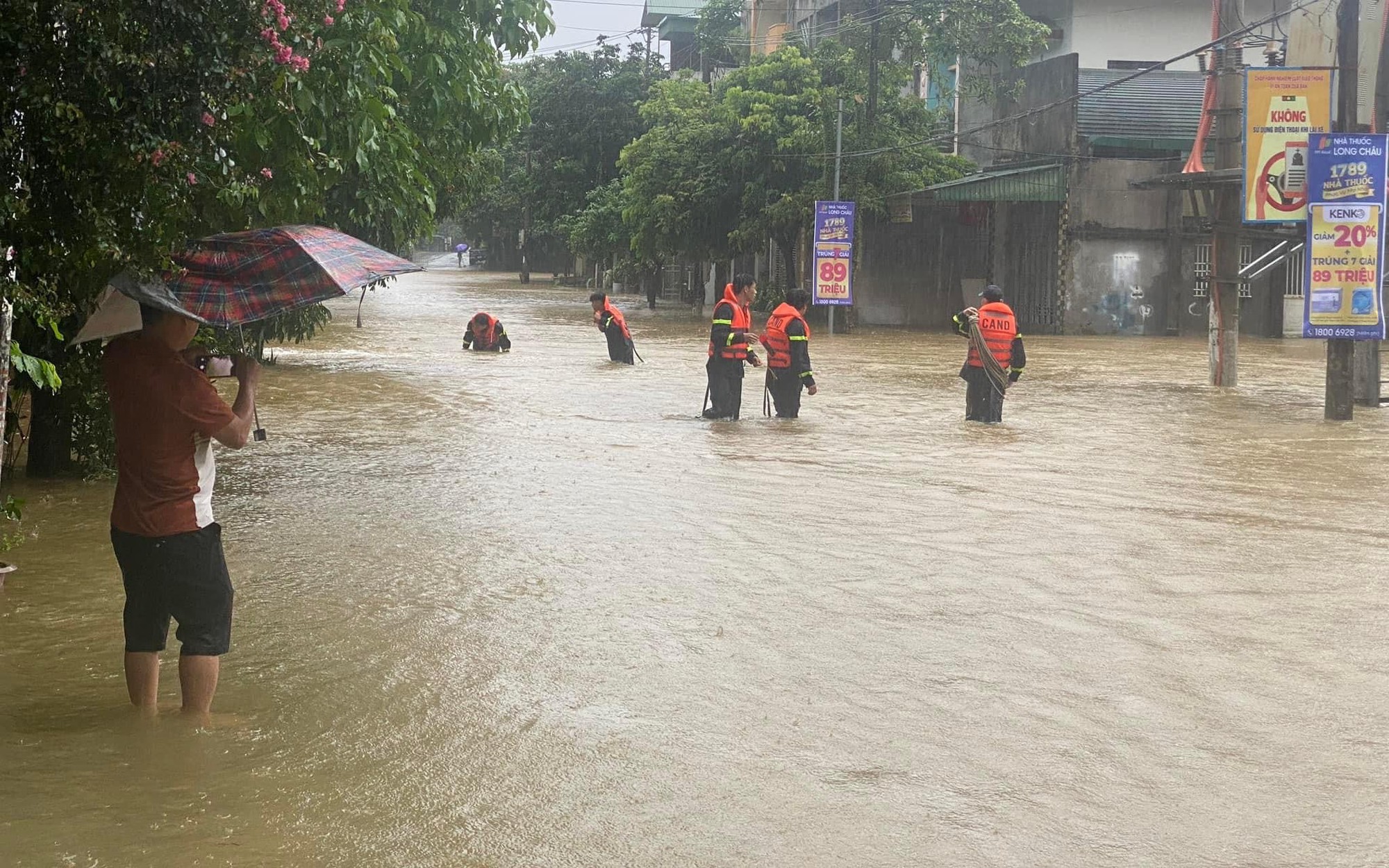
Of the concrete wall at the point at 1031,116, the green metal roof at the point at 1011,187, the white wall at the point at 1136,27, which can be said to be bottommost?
the green metal roof at the point at 1011,187

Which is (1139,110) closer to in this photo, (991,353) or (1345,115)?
(1345,115)

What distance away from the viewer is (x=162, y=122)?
5.38 meters

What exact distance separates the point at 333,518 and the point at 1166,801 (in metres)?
6.58

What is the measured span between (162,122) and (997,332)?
462 inches

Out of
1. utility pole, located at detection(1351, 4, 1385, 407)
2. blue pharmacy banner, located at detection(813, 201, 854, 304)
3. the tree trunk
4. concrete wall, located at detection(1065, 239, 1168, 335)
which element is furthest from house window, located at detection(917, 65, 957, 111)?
the tree trunk

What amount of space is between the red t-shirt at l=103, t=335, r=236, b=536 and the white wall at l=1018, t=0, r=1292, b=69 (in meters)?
36.8

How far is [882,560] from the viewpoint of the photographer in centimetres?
910

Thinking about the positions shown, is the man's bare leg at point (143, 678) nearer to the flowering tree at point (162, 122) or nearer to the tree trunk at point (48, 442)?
the flowering tree at point (162, 122)

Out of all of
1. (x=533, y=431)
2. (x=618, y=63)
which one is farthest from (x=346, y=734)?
(x=618, y=63)

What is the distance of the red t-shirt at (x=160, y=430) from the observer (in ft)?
17.8

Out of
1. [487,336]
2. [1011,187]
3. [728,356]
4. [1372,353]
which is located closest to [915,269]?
[1011,187]

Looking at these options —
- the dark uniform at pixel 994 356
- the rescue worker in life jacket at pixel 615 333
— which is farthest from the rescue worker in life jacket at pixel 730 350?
the rescue worker in life jacket at pixel 615 333

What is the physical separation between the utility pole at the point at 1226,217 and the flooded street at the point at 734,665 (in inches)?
279

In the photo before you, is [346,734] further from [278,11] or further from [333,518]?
[333,518]
